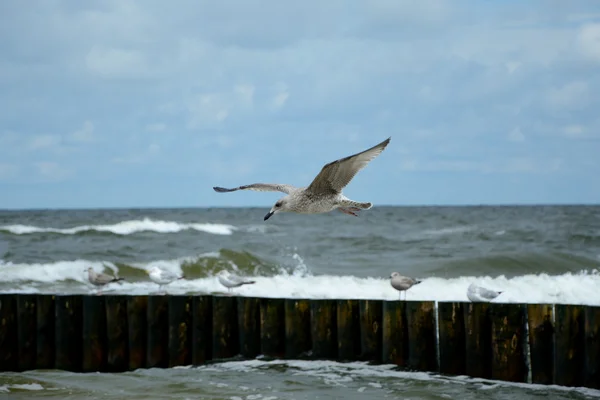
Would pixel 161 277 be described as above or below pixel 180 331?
above

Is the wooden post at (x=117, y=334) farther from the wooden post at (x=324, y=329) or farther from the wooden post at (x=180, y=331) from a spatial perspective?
the wooden post at (x=324, y=329)

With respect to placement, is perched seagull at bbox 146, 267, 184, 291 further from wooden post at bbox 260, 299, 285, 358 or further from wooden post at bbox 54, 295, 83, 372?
wooden post at bbox 260, 299, 285, 358

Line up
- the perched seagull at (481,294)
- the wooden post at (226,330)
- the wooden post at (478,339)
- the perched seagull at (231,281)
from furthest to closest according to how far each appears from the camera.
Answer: the perched seagull at (231,281), the perched seagull at (481,294), the wooden post at (226,330), the wooden post at (478,339)

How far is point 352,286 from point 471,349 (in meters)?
7.49

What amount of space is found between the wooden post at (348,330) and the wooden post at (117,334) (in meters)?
2.23

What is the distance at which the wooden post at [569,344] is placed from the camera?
23.6 feet

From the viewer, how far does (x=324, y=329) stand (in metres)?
7.98

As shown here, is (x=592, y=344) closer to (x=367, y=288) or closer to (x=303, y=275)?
(x=367, y=288)

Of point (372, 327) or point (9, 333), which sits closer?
point (372, 327)

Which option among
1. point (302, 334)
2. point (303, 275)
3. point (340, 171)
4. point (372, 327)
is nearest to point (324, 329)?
point (302, 334)

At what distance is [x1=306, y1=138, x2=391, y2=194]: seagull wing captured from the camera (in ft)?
21.9

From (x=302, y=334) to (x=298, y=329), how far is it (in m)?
0.06

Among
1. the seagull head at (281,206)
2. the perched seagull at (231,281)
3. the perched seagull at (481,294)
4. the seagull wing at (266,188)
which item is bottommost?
the perched seagull at (481,294)

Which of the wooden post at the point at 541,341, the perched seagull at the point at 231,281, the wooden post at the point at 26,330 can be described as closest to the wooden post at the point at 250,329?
the wooden post at the point at 26,330
